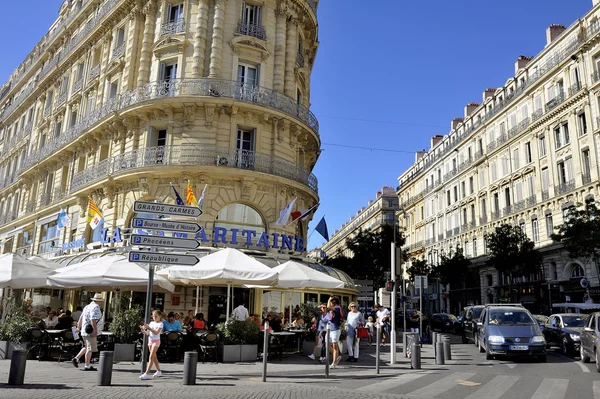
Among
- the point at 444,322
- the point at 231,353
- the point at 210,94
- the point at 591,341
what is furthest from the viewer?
the point at 444,322

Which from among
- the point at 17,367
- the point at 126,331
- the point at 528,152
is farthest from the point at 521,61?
the point at 17,367

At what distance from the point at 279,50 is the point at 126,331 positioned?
15.1 metres

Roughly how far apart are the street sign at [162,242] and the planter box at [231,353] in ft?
13.6

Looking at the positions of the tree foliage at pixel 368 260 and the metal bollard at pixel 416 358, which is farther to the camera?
the tree foliage at pixel 368 260

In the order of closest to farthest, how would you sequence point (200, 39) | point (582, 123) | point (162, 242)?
1. point (162, 242)
2. point (200, 39)
3. point (582, 123)

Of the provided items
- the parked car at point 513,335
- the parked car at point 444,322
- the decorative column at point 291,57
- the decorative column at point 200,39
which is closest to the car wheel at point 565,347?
the parked car at point 513,335

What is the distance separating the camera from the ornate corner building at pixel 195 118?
20.3 meters

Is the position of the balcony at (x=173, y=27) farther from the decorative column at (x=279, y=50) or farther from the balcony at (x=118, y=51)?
the decorative column at (x=279, y=50)

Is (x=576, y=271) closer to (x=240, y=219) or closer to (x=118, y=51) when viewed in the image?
(x=240, y=219)

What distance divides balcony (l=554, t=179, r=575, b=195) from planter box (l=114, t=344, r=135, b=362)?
102 ft

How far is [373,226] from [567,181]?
149 ft

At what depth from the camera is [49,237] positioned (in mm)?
27969

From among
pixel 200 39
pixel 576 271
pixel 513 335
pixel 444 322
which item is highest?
pixel 200 39

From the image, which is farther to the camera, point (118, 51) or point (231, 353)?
point (118, 51)
